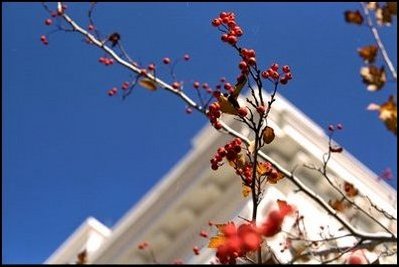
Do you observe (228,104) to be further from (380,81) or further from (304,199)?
(304,199)

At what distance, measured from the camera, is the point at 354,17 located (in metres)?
3.10

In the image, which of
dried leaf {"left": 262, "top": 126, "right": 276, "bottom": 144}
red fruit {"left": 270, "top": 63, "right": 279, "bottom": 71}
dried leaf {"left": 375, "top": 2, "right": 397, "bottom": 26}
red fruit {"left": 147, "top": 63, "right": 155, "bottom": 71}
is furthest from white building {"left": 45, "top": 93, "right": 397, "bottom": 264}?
dried leaf {"left": 262, "top": 126, "right": 276, "bottom": 144}

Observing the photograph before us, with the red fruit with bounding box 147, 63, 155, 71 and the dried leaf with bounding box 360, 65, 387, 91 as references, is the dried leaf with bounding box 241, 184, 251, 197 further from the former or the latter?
the red fruit with bounding box 147, 63, 155, 71

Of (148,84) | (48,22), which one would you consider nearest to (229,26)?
(148,84)

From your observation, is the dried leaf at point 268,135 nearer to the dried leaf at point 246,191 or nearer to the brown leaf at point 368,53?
the dried leaf at point 246,191

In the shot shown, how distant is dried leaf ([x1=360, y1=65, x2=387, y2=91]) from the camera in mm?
2387

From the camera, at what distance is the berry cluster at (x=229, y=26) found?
2275 millimetres

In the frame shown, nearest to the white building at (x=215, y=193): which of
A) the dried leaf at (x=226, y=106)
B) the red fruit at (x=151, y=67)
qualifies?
the red fruit at (x=151, y=67)

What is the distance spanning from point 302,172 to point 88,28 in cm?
526

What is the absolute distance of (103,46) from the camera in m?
3.88

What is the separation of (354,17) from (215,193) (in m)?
6.16

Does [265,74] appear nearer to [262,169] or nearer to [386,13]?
[262,169]

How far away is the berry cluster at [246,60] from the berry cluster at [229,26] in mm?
165

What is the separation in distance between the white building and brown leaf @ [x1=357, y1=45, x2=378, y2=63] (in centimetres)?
532
